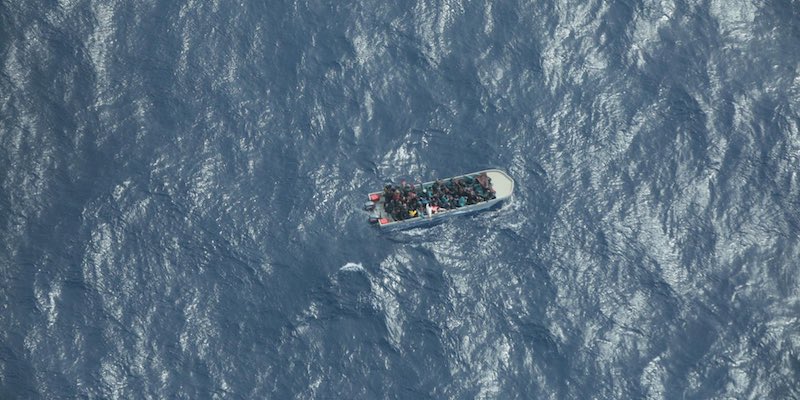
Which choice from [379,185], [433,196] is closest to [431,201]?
[433,196]

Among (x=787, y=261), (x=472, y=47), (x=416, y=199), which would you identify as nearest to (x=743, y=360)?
(x=787, y=261)

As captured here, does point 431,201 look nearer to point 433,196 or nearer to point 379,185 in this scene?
point 433,196

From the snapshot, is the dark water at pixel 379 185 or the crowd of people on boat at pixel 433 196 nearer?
the dark water at pixel 379 185

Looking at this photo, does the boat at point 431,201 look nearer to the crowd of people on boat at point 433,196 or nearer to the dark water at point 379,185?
the crowd of people on boat at point 433,196

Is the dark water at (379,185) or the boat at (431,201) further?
the boat at (431,201)

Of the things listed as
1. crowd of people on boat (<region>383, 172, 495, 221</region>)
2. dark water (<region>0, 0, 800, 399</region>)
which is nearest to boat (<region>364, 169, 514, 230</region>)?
crowd of people on boat (<region>383, 172, 495, 221</region>)

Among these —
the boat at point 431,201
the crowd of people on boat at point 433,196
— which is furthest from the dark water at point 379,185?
the crowd of people on boat at point 433,196
